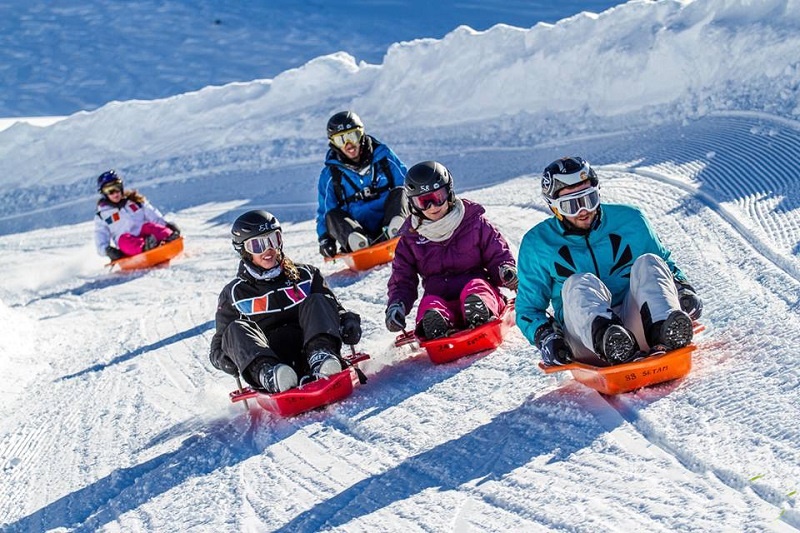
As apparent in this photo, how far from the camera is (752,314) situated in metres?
5.71

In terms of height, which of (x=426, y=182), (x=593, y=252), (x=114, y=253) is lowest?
(x=114, y=253)

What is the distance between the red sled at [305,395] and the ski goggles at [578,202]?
4.93ft

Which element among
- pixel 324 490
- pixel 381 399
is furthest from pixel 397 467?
pixel 381 399

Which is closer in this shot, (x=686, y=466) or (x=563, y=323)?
(x=686, y=466)

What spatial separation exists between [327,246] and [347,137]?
927mm

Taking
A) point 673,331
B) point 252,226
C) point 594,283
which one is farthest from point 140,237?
point 673,331

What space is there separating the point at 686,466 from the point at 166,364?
185 inches

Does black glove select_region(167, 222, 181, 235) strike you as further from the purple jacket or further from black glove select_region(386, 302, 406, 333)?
black glove select_region(386, 302, 406, 333)

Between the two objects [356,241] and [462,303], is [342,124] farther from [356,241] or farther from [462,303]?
[462,303]

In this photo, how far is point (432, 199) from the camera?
6.37m

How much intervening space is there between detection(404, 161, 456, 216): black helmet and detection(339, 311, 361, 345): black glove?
33.0 inches

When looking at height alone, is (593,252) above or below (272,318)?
above

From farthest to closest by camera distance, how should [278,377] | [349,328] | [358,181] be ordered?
[358,181] < [349,328] < [278,377]

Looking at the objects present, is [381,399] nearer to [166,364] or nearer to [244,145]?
[166,364]
